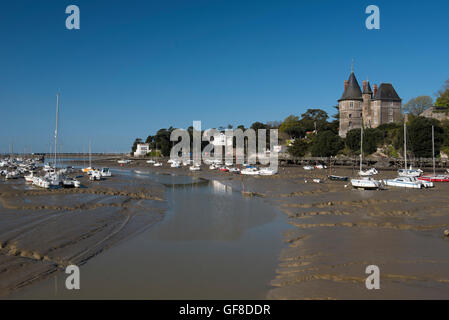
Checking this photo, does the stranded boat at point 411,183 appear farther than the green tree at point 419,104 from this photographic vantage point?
No

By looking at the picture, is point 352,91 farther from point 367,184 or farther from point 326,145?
point 367,184

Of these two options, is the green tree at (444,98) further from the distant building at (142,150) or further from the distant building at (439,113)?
the distant building at (142,150)

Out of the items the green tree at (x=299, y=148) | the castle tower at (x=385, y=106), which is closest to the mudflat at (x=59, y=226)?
the green tree at (x=299, y=148)

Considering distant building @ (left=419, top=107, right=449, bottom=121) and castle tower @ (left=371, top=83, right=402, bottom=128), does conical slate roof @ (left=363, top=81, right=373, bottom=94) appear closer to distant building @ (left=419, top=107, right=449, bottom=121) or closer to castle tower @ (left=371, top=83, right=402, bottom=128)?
castle tower @ (left=371, top=83, right=402, bottom=128)

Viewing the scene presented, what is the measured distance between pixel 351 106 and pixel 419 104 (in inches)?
1009

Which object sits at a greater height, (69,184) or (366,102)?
(366,102)

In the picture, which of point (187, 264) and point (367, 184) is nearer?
point (187, 264)

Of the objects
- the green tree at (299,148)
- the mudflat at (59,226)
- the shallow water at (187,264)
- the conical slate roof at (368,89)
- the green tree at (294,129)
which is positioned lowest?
the shallow water at (187,264)

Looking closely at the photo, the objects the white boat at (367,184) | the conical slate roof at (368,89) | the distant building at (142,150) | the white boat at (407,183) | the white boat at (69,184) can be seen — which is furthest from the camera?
the distant building at (142,150)

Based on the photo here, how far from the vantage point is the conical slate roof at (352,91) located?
9650 cm

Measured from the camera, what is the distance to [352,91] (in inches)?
3824
